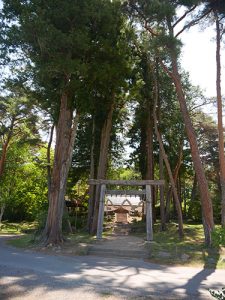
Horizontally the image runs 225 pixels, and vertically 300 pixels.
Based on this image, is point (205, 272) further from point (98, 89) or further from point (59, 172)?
point (98, 89)

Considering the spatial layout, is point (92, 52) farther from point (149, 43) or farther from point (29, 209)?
point (29, 209)

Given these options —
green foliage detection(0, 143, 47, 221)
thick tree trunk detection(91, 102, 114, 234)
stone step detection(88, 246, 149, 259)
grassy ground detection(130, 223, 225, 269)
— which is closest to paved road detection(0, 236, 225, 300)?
grassy ground detection(130, 223, 225, 269)

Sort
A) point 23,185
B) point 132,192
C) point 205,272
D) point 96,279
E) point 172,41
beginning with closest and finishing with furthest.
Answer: point 96,279, point 205,272, point 172,41, point 132,192, point 23,185

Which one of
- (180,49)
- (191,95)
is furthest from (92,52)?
(191,95)

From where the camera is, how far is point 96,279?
8.59 meters

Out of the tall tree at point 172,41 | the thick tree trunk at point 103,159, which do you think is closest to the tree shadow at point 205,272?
the tall tree at point 172,41

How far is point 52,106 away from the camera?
56.6 feet

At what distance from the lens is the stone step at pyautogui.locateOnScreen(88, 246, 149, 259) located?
13602 millimetres

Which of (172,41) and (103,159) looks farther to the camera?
(103,159)

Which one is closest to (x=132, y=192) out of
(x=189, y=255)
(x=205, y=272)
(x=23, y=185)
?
(x=189, y=255)

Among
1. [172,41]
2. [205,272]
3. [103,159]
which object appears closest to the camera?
[205,272]

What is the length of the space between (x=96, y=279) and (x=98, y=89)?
Result: 1195 centimetres

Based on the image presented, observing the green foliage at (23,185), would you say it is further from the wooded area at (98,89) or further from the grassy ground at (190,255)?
the grassy ground at (190,255)

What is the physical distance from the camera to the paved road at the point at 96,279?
7016 mm
